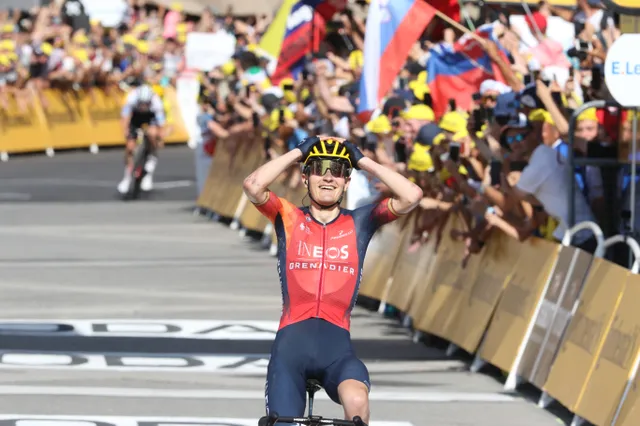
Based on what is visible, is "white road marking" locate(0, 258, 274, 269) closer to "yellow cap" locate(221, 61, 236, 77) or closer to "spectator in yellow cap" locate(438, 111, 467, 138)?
"spectator in yellow cap" locate(438, 111, 467, 138)

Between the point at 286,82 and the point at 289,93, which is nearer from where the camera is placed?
the point at 289,93

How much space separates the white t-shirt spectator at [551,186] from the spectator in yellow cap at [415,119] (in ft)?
9.63

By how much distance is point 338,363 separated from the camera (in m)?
7.79

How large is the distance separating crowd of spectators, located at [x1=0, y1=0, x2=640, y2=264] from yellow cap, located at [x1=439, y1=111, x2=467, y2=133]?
11 mm

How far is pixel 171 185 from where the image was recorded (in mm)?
31188

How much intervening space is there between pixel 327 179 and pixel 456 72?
30.5 ft

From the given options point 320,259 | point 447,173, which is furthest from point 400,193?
point 447,173

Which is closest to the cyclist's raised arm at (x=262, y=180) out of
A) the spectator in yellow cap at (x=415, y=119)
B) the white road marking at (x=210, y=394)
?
the white road marking at (x=210, y=394)

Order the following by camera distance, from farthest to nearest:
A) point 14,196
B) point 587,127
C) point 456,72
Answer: point 14,196
point 456,72
point 587,127

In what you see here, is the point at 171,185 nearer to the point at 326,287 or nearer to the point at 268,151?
the point at 268,151

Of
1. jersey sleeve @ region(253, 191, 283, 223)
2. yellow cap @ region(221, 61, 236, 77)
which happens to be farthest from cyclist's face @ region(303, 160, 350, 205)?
yellow cap @ region(221, 61, 236, 77)

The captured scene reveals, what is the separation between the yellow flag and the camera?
2142cm

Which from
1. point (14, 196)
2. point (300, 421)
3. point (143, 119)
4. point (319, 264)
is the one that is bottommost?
point (14, 196)

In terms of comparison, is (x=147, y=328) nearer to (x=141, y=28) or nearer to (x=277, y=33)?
(x=277, y=33)
